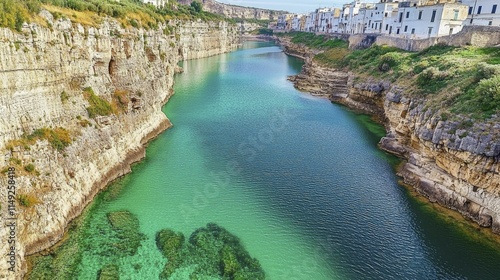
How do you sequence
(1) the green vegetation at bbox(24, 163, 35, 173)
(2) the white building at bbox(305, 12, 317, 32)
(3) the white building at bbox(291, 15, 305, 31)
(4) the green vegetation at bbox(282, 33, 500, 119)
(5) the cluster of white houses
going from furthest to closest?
(3) the white building at bbox(291, 15, 305, 31) < (2) the white building at bbox(305, 12, 317, 32) < (5) the cluster of white houses < (4) the green vegetation at bbox(282, 33, 500, 119) < (1) the green vegetation at bbox(24, 163, 35, 173)

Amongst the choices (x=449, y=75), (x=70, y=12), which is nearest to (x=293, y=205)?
(x=449, y=75)

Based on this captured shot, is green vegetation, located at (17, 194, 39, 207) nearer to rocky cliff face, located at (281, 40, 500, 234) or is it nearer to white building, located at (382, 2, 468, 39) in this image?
rocky cliff face, located at (281, 40, 500, 234)

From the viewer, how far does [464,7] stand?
1960 inches

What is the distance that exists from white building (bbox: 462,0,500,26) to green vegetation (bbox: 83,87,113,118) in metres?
54.0

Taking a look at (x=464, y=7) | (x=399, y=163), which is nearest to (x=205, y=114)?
(x=399, y=163)

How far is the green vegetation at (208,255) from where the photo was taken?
55.2 ft

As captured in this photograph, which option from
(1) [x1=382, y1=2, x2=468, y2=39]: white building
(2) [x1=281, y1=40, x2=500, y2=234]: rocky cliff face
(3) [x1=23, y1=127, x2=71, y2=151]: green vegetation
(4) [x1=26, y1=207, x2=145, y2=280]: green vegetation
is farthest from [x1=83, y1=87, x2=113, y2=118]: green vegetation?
(1) [x1=382, y1=2, x2=468, y2=39]: white building

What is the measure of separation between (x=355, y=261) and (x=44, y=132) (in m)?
19.4

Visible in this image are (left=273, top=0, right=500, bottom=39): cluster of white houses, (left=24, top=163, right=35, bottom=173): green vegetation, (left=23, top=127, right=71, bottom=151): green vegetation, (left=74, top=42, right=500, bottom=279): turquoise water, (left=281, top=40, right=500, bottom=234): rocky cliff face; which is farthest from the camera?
(left=273, top=0, right=500, bottom=39): cluster of white houses

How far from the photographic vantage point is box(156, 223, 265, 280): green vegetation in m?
16.8

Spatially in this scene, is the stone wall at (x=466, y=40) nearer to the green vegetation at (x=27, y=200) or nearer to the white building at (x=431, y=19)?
the white building at (x=431, y=19)

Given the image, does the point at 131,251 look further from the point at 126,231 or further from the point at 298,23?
the point at 298,23

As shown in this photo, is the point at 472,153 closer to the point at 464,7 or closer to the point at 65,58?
the point at 65,58

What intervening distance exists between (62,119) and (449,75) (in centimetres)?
3224
